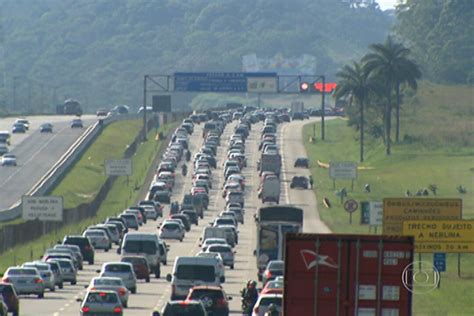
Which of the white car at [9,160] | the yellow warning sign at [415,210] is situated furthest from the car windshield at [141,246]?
the white car at [9,160]

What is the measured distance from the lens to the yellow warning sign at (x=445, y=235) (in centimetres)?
5125

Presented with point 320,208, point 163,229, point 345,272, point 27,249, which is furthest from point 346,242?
point 320,208

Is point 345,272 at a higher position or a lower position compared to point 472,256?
higher

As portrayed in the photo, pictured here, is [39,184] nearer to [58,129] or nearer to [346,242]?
[58,129]

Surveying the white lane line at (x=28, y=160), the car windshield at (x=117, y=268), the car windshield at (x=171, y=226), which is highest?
the car windshield at (x=117, y=268)

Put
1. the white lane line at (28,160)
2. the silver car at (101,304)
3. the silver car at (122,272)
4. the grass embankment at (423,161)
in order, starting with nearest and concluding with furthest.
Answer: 1. the silver car at (101,304)
2. the silver car at (122,272)
3. the grass embankment at (423,161)
4. the white lane line at (28,160)

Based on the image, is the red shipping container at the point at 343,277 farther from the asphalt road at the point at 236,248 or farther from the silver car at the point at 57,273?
the silver car at the point at 57,273

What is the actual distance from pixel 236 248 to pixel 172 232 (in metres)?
4.94

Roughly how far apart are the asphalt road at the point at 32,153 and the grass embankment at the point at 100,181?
2291 millimetres

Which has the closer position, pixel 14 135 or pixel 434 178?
pixel 434 178

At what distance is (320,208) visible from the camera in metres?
109

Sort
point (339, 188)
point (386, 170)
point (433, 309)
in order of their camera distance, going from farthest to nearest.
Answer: point (386, 170) → point (339, 188) → point (433, 309)

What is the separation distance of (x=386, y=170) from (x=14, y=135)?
139 feet

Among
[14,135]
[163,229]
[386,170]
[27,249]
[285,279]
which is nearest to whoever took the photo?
[285,279]
